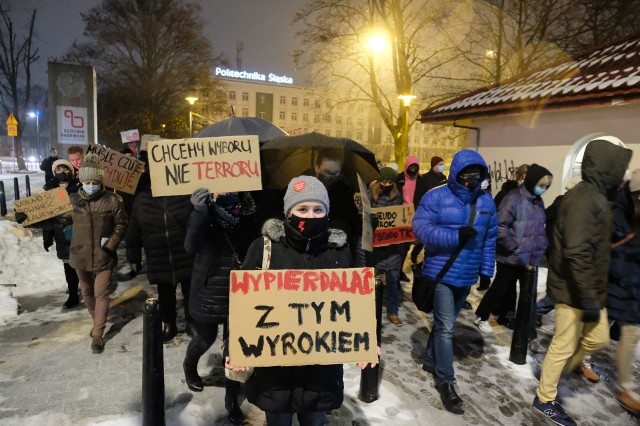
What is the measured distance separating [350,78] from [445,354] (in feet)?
70.3

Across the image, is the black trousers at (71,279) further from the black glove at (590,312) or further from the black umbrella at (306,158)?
the black glove at (590,312)

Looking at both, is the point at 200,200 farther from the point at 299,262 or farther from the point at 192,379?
the point at 192,379

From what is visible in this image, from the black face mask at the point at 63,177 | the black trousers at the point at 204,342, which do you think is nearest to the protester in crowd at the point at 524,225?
the black trousers at the point at 204,342

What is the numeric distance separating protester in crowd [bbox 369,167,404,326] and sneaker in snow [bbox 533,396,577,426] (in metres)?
2.10

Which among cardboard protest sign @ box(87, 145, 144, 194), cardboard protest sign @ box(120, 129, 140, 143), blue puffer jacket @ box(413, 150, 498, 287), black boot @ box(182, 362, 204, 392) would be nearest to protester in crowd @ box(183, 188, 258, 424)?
black boot @ box(182, 362, 204, 392)

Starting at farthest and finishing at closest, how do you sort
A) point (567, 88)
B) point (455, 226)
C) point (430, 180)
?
point (567, 88)
point (430, 180)
point (455, 226)

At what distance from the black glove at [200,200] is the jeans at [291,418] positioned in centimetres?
151

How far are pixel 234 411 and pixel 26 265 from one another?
5515 mm

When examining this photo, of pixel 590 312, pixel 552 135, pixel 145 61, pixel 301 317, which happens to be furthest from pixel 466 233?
pixel 145 61

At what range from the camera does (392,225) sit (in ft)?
18.6

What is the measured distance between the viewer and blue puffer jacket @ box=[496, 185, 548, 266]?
5.18 m

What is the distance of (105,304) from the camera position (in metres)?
4.68

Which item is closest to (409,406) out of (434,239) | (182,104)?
(434,239)

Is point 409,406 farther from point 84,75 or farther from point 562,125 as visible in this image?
point 84,75
